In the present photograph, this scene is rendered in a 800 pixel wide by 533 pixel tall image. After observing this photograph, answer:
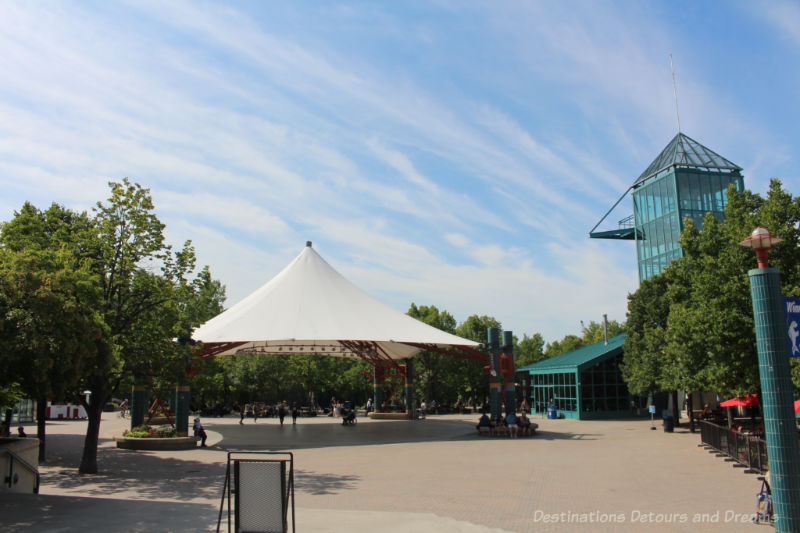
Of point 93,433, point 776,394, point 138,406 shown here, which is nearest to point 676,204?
point 138,406

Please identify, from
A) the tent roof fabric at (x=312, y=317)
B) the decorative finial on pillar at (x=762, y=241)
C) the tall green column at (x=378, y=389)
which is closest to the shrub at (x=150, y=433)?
the tent roof fabric at (x=312, y=317)

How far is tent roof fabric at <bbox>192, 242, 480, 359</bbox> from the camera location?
23.5 m

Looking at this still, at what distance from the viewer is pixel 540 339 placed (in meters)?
77.9

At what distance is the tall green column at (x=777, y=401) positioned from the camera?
7289 millimetres

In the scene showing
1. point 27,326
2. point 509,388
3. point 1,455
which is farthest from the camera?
point 509,388

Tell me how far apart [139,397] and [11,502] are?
15.3 metres

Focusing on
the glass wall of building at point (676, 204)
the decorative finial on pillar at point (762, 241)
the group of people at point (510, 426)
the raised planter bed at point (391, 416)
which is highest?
the glass wall of building at point (676, 204)

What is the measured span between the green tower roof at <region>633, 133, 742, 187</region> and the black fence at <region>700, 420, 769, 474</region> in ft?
116

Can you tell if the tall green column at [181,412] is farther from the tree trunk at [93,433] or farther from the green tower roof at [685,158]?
the green tower roof at [685,158]

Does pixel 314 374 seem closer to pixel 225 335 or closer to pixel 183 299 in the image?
pixel 225 335

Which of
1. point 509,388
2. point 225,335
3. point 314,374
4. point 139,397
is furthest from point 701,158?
point 139,397

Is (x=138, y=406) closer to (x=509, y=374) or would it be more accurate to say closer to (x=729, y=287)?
(x=509, y=374)

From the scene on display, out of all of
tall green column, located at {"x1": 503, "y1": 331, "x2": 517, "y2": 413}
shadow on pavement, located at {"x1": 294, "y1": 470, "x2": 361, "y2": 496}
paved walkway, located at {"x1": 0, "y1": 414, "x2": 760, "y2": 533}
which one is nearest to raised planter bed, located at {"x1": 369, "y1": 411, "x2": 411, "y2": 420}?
tall green column, located at {"x1": 503, "y1": 331, "x2": 517, "y2": 413}

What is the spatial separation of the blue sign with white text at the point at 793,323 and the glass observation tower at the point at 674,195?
41.8 meters
